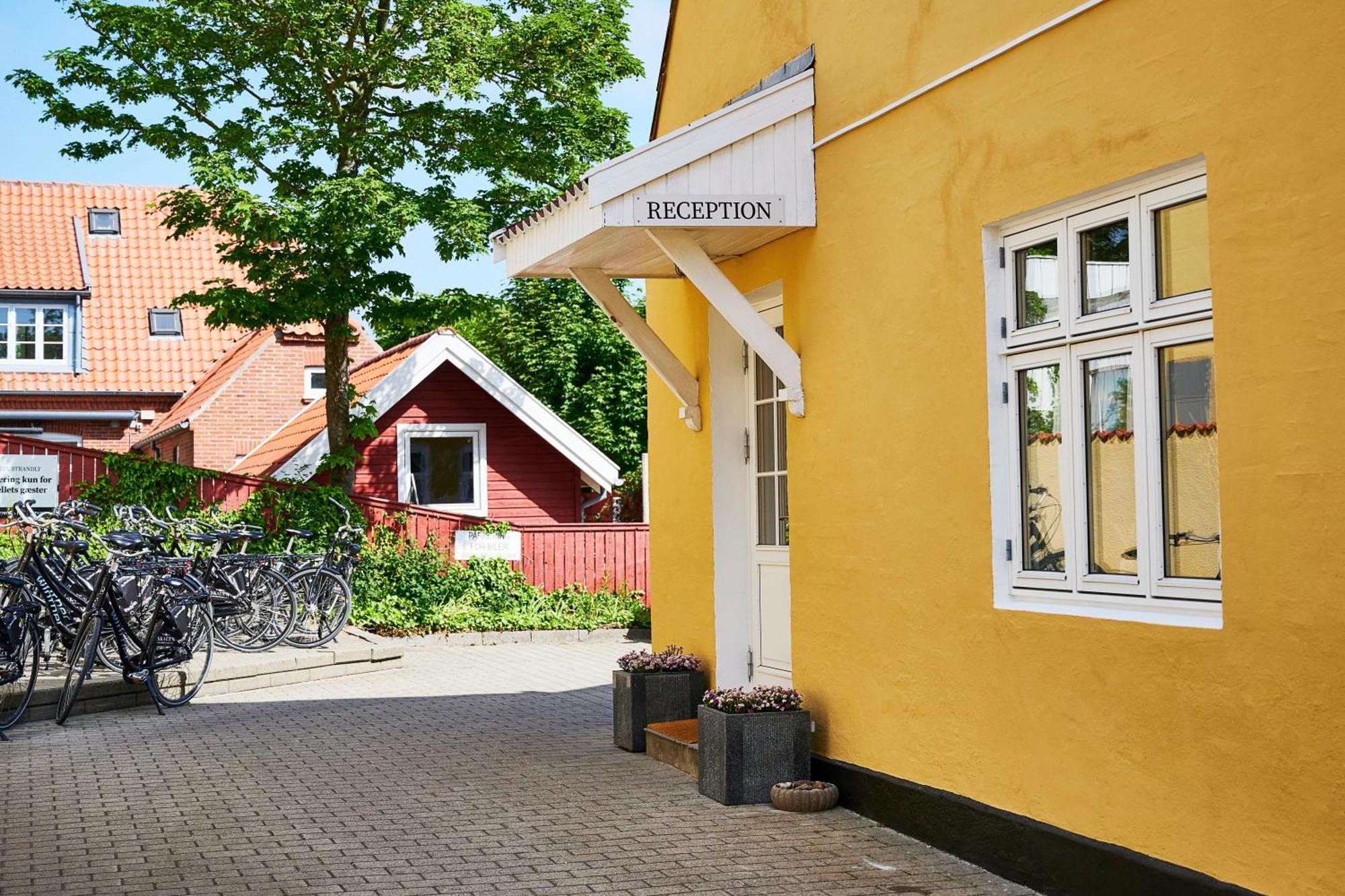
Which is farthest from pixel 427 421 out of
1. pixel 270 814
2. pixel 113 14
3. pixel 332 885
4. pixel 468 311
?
pixel 332 885

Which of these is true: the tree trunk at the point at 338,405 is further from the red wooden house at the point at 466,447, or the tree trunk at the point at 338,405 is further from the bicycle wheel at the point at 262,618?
the bicycle wheel at the point at 262,618

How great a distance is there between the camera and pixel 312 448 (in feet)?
69.9

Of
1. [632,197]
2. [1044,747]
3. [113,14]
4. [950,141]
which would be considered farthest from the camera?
[113,14]

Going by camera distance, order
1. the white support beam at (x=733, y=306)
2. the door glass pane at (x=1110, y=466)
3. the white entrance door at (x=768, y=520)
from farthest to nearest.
Answer: the white entrance door at (x=768, y=520) → the white support beam at (x=733, y=306) → the door glass pane at (x=1110, y=466)

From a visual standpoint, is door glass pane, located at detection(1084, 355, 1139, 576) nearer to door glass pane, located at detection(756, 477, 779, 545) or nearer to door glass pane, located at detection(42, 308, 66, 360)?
door glass pane, located at detection(756, 477, 779, 545)

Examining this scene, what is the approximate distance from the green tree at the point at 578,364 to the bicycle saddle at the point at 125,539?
75.7 feet

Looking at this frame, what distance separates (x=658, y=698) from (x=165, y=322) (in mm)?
26740

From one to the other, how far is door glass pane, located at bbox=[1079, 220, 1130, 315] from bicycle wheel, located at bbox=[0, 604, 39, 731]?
808 cm

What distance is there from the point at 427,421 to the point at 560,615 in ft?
17.8

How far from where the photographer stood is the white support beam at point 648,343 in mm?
9422

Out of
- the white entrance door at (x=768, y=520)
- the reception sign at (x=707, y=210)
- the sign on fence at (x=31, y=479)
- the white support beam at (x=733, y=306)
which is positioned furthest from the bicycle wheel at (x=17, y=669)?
the sign on fence at (x=31, y=479)

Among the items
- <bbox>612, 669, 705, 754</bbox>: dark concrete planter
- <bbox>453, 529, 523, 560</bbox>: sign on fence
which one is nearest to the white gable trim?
<bbox>453, 529, 523, 560</bbox>: sign on fence

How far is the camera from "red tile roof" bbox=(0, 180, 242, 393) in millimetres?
30969

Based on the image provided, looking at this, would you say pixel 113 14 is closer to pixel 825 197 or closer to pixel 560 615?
pixel 560 615
